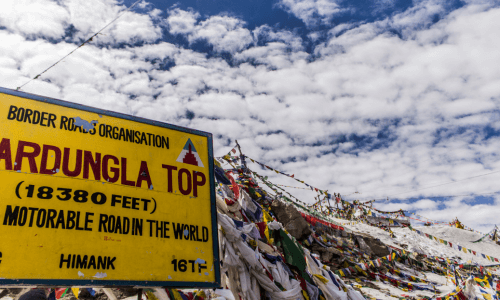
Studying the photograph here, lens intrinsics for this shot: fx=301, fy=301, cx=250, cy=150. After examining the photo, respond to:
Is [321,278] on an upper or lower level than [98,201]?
A: lower

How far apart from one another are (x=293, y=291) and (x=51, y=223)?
4.42 m

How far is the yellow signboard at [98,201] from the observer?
11.6 ft

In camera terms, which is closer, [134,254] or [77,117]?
[134,254]

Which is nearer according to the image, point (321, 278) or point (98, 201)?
point (98, 201)

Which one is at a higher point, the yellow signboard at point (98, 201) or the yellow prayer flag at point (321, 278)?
the yellow signboard at point (98, 201)

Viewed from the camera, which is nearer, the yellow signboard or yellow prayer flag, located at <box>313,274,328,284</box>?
the yellow signboard

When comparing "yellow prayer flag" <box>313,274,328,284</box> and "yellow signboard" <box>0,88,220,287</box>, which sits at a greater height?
"yellow signboard" <box>0,88,220,287</box>

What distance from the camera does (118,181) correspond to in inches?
170

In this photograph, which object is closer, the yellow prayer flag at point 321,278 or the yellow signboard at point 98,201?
the yellow signboard at point 98,201

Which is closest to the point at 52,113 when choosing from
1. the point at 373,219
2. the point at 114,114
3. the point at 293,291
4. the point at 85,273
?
the point at 114,114

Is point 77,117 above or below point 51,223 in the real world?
above

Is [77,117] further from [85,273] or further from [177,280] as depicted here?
[177,280]

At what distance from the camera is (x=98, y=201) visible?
4.05 meters

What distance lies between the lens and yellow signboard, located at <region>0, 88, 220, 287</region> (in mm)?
3547
